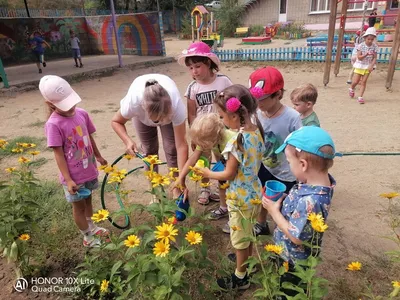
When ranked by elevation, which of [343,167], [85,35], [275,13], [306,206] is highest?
[275,13]

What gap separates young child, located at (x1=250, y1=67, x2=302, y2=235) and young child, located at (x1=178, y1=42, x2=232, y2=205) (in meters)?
0.57

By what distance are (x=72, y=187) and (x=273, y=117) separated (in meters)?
1.57

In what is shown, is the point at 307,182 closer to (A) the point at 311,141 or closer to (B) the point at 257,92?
(A) the point at 311,141

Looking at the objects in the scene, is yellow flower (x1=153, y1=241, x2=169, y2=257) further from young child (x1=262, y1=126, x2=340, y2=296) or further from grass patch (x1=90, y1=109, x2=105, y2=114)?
grass patch (x1=90, y1=109, x2=105, y2=114)

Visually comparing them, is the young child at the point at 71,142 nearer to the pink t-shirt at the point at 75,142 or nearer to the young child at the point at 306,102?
the pink t-shirt at the point at 75,142

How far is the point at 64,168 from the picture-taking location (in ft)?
7.22

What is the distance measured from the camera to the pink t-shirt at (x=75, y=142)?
2.13m

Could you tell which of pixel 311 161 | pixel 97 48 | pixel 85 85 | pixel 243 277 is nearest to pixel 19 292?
pixel 243 277

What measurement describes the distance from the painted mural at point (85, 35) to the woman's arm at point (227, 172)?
13315mm

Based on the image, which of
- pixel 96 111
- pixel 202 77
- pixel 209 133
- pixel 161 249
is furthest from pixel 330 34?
pixel 161 249

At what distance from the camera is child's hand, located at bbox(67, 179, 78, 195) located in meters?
2.21

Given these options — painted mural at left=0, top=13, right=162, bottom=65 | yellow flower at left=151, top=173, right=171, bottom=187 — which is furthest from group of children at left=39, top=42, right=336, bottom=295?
painted mural at left=0, top=13, right=162, bottom=65

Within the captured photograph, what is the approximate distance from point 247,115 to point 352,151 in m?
2.97

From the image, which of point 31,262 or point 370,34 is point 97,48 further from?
point 31,262
